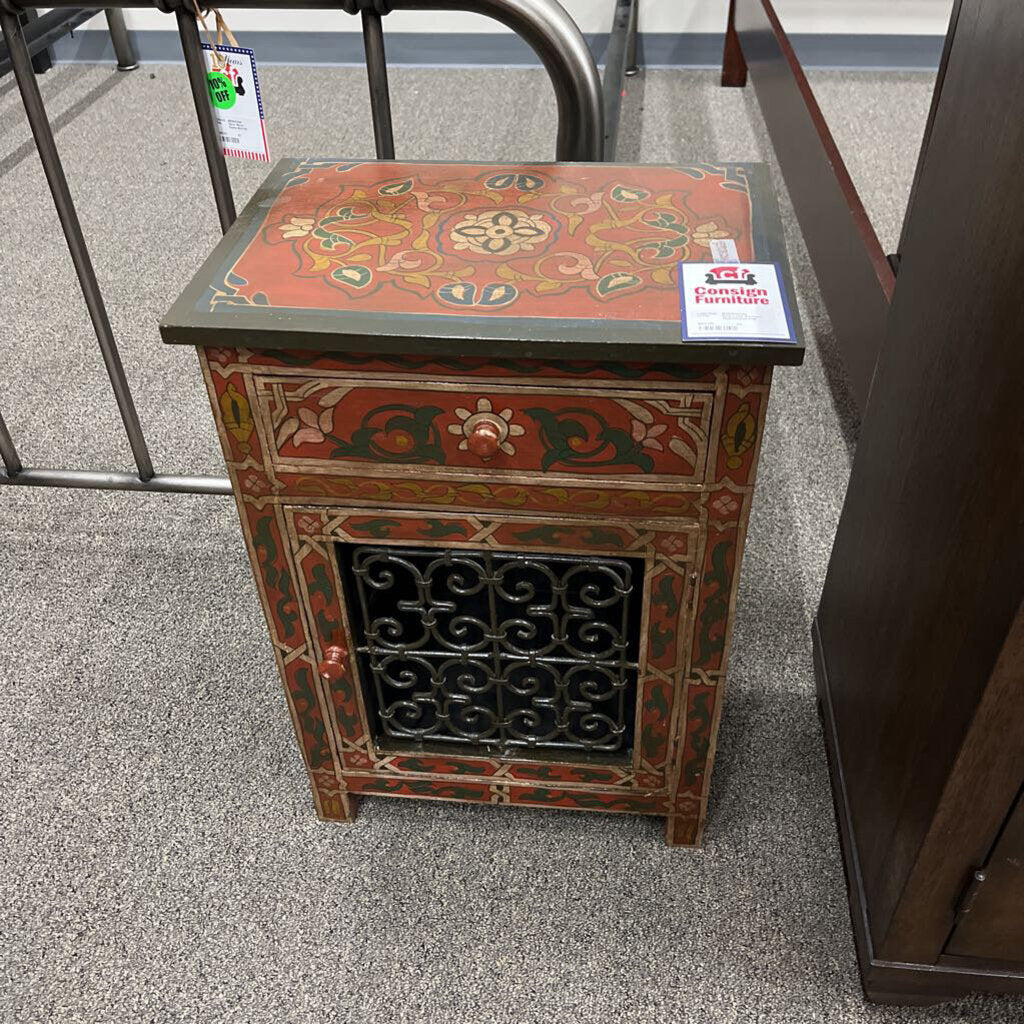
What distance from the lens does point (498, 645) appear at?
1.09 m

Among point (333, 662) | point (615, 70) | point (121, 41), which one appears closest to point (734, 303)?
point (333, 662)

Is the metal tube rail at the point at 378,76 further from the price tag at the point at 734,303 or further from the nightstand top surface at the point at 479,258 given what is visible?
the price tag at the point at 734,303

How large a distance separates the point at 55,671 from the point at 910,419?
1225 mm

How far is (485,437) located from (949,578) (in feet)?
1.39

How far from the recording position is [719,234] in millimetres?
929

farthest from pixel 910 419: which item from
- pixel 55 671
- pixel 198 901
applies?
pixel 55 671

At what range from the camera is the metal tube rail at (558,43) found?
1051 millimetres

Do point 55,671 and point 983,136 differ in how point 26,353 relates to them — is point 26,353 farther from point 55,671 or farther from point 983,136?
point 983,136

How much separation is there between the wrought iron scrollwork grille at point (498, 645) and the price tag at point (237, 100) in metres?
0.46

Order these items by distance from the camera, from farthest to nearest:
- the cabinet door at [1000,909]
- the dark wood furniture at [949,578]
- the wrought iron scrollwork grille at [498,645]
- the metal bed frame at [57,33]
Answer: the metal bed frame at [57,33], the wrought iron scrollwork grille at [498,645], the cabinet door at [1000,909], the dark wood furniture at [949,578]

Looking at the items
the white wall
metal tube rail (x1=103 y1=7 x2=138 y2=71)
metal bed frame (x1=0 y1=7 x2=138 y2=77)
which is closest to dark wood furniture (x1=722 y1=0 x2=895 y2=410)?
the white wall

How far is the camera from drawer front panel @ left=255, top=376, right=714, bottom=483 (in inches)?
33.5

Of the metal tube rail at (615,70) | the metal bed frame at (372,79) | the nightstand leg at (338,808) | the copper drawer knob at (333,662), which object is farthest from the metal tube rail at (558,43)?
the metal tube rail at (615,70)

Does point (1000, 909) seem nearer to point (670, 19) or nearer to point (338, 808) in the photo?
point (338, 808)
